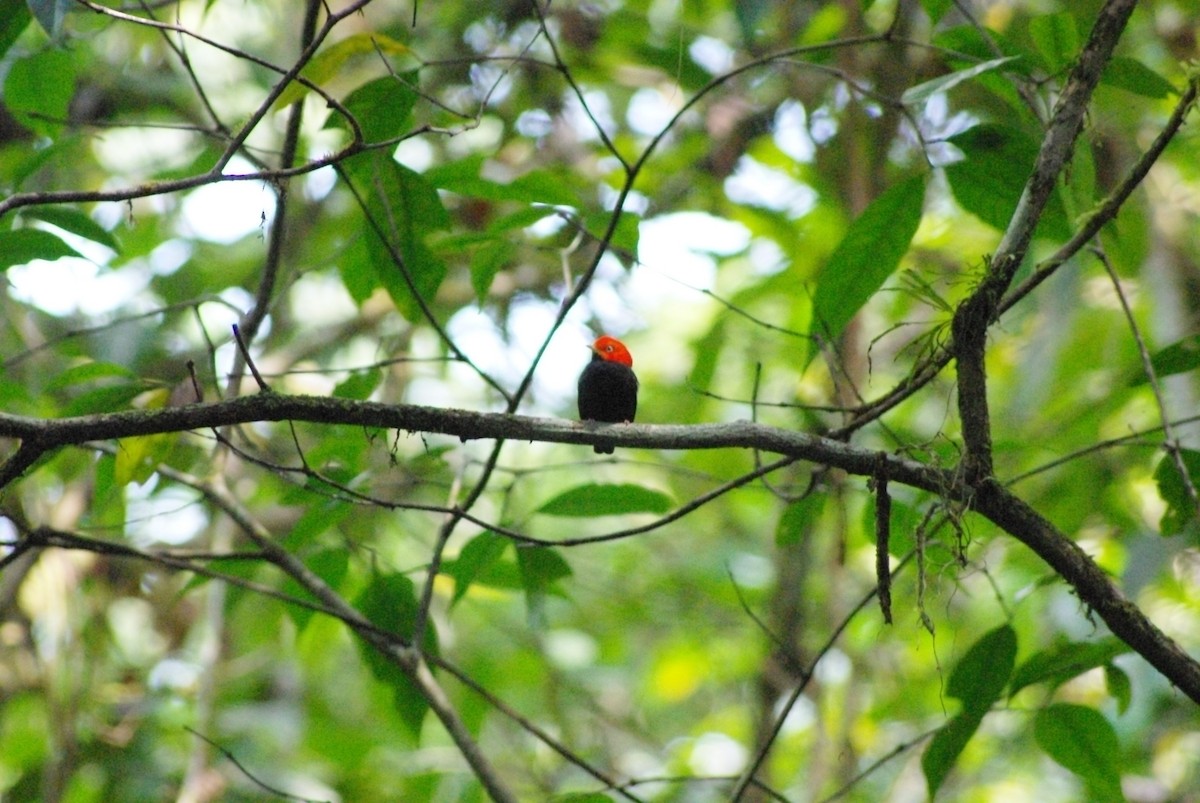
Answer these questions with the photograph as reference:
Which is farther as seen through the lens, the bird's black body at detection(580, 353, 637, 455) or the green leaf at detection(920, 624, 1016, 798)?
the bird's black body at detection(580, 353, 637, 455)

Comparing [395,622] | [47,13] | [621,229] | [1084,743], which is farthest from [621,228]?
[1084,743]

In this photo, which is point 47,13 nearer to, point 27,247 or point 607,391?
point 27,247

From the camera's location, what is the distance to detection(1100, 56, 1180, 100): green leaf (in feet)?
8.71

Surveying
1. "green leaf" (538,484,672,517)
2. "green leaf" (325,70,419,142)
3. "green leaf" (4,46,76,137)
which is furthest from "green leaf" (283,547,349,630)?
"green leaf" (4,46,76,137)

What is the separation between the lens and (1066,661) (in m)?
2.65

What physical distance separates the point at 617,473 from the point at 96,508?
4.12 metres

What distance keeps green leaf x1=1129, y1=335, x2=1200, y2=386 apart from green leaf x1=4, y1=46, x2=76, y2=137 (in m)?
3.06

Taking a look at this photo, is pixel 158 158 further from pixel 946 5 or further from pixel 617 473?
pixel 946 5

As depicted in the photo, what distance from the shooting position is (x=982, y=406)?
2.22 meters

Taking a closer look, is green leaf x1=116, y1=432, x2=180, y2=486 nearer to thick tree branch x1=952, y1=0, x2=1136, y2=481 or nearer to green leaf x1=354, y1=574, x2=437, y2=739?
green leaf x1=354, y1=574, x2=437, y2=739

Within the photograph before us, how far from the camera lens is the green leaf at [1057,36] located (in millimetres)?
2660

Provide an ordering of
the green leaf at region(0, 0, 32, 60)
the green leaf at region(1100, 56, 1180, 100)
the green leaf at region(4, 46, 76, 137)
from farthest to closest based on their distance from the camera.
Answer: the green leaf at region(4, 46, 76, 137) < the green leaf at region(0, 0, 32, 60) < the green leaf at region(1100, 56, 1180, 100)

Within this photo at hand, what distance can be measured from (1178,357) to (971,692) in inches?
39.9

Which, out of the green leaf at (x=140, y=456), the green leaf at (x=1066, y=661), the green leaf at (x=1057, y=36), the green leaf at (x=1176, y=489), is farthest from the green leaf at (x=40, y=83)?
the green leaf at (x=1176, y=489)
